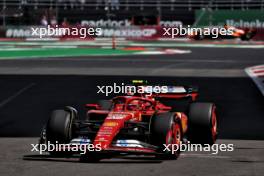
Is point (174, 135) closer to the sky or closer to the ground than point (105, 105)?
closer to the ground

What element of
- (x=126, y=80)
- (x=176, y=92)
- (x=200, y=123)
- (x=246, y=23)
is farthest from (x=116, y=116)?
(x=246, y=23)

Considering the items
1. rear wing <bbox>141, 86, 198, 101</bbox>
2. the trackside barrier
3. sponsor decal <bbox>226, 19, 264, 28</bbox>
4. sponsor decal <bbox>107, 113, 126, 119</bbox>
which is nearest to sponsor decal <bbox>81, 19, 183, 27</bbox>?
the trackside barrier

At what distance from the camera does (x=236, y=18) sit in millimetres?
55719

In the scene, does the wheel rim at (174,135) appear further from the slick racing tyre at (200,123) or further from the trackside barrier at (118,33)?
the trackside barrier at (118,33)

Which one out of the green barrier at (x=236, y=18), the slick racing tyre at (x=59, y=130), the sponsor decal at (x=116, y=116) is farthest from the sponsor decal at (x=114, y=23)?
the slick racing tyre at (x=59, y=130)

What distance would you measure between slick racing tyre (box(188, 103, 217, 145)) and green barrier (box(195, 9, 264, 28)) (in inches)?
1703

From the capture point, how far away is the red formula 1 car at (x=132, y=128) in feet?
36.8

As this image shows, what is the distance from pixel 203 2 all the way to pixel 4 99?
139 feet

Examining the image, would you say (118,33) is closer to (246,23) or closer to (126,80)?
(246,23)

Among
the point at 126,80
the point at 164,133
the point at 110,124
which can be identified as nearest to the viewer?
the point at 164,133

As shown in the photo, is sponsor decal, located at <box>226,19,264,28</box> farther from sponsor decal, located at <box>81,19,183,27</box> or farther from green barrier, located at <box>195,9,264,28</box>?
sponsor decal, located at <box>81,19,183,27</box>

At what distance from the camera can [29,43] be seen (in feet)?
174

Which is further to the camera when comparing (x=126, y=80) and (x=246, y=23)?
(x=246, y=23)

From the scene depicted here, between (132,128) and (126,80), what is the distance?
13894mm
